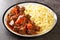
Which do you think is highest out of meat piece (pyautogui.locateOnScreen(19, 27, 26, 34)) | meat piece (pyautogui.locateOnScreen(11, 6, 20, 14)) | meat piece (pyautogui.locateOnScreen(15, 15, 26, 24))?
meat piece (pyautogui.locateOnScreen(11, 6, 20, 14))

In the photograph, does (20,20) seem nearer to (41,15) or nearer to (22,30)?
(22,30)

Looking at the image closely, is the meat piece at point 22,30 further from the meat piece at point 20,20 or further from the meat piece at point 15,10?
the meat piece at point 15,10

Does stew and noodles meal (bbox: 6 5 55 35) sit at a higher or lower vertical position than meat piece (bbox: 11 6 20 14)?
lower

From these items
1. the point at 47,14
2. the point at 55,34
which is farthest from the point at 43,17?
the point at 55,34

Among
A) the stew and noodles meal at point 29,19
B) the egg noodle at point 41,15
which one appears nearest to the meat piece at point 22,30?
the stew and noodles meal at point 29,19

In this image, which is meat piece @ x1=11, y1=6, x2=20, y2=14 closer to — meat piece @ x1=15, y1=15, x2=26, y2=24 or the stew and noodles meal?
the stew and noodles meal

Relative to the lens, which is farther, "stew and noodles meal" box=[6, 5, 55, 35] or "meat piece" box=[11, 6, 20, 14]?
"meat piece" box=[11, 6, 20, 14]

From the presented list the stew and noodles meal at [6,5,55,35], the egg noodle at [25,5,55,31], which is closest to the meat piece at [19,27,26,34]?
the stew and noodles meal at [6,5,55,35]

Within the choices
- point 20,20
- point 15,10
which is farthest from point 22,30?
point 15,10
